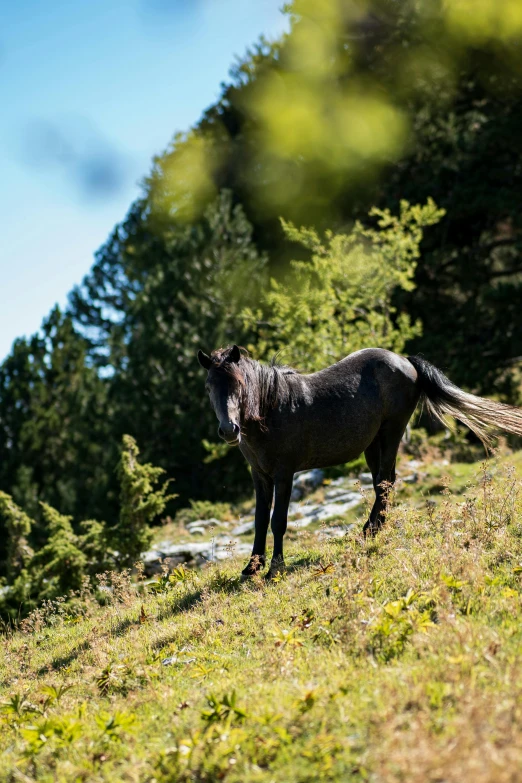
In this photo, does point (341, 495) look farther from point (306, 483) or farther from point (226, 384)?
point (226, 384)

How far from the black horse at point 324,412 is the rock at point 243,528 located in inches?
234

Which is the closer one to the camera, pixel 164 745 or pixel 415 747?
pixel 415 747

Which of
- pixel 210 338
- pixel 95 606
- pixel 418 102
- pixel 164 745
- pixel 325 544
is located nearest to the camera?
pixel 164 745

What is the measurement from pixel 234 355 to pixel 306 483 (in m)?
9.40

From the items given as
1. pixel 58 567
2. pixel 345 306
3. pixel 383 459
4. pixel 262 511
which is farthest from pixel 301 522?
pixel 345 306

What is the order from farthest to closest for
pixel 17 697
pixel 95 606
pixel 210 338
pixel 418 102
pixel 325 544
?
1. pixel 418 102
2. pixel 210 338
3. pixel 95 606
4. pixel 325 544
5. pixel 17 697

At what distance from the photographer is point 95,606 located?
9.27 meters

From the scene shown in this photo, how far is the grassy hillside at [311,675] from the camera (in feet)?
12.0

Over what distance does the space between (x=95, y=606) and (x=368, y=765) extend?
6.41 metres

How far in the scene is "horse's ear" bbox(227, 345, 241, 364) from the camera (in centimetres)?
703

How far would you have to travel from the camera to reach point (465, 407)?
8.12 metres

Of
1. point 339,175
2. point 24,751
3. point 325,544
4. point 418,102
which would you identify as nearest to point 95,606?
point 325,544

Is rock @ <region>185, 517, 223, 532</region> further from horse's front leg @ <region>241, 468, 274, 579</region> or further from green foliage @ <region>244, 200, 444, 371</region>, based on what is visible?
horse's front leg @ <region>241, 468, 274, 579</region>

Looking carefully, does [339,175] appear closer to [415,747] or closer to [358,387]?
[358,387]
